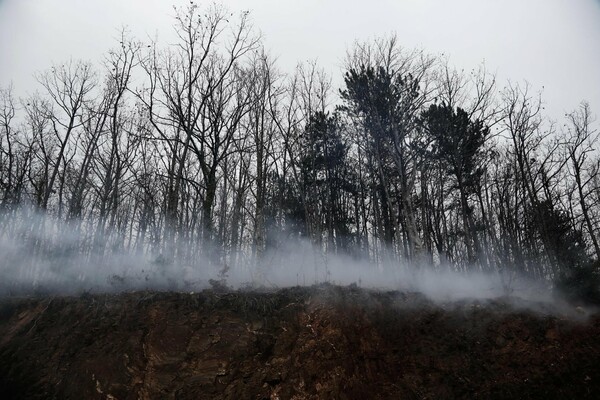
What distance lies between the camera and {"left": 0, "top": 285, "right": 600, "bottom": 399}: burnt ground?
773 cm

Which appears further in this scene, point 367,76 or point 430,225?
point 430,225

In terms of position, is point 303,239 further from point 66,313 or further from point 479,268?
point 66,313

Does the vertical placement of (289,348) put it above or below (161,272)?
below

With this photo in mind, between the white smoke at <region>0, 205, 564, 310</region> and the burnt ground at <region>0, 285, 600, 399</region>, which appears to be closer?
the burnt ground at <region>0, 285, 600, 399</region>

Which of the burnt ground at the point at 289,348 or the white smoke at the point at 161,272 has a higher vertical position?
the white smoke at the point at 161,272

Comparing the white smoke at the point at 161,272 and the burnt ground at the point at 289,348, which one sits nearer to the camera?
the burnt ground at the point at 289,348

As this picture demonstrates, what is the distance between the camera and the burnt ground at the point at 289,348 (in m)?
7.73

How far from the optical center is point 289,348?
339 inches

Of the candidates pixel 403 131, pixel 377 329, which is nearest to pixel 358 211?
pixel 403 131

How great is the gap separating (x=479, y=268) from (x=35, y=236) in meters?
24.6

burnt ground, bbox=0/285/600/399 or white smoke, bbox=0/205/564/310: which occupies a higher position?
white smoke, bbox=0/205/564/310

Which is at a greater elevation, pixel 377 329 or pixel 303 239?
pixel 303 239

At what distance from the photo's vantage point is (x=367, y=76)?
17.1m

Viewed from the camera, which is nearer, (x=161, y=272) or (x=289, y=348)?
(x=289, y=348)
